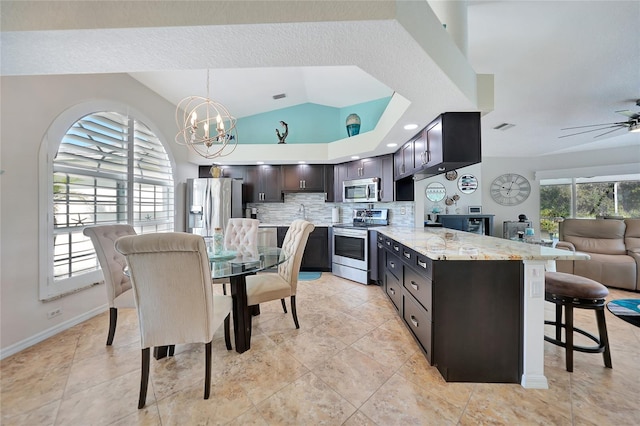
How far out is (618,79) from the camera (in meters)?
2.30

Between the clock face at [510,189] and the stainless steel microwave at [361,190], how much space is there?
3.56 meters

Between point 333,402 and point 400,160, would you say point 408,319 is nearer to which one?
point 333,402

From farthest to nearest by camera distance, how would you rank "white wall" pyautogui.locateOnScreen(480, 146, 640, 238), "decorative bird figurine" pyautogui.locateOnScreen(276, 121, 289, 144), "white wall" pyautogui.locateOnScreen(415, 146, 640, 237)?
"white wall" pyautogui.locateOnScreen(480, 146, 640, 238) < "white wall" pyautogui.locateOnScreen(415, 146, 640, 237) < "decorative bird figurine" pyautogui.locateOnScreen(276, 121, 289, 144)

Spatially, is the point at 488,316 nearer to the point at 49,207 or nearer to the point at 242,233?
the point at 242,233

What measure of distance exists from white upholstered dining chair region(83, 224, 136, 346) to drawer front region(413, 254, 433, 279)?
2.43 meters

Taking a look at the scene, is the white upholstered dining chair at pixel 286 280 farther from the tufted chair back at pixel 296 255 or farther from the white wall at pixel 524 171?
the white wall at pixel 524 171

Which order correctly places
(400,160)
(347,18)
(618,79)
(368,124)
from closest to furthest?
(347,18), (618,79), (400,160), (368,124)

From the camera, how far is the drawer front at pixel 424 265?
166 centimetres

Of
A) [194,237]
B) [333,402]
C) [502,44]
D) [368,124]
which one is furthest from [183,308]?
[368,124]

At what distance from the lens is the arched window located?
2.25 metres

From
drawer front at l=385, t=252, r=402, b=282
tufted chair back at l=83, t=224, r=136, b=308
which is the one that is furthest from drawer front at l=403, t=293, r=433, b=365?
tufted chair back at l=83, t=224, r=136, b=308

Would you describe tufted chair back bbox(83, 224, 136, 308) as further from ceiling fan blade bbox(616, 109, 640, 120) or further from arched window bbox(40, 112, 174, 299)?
ceiling fan blade bbox(616, 109, 640, 120)

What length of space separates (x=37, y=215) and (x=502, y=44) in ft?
14.4

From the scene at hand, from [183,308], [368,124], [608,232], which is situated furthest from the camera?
[368,124]
